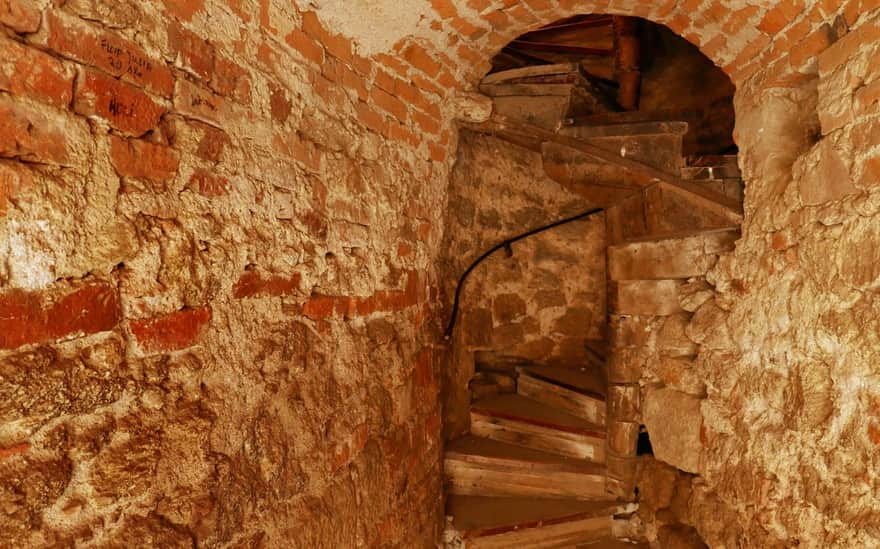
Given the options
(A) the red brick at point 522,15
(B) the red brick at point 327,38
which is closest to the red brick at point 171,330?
(B) the red brick at point 327,38

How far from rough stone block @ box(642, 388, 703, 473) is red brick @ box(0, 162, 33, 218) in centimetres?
211

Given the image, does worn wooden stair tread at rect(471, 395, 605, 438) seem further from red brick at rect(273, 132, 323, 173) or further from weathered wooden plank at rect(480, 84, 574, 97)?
red brick at rect(273, 132, 323, 173)

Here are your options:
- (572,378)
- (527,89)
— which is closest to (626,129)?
(527,89)

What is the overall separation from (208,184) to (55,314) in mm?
395

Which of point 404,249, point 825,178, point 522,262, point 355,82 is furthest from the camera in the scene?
point 522,262

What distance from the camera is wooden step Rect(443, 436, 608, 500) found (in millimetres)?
2584

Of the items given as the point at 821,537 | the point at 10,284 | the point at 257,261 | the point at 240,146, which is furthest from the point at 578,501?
the point at 10,284

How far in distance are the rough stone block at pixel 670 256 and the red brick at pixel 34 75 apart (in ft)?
6.58

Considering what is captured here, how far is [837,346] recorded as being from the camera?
1.33 metres

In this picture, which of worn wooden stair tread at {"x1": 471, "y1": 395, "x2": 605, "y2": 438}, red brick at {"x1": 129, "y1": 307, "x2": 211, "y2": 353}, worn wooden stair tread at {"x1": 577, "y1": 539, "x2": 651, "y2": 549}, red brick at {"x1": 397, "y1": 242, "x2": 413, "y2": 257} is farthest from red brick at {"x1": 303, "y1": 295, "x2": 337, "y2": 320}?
worn wooden stair tread at {"x1": 577, "y1": 539, "x2": 651, "y2": 549}

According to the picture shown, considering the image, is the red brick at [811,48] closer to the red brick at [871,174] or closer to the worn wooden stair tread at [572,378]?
the red brick at [871,174]

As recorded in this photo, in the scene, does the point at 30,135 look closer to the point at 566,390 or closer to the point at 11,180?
the point at 11,180

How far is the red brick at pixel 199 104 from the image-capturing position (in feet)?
3.40

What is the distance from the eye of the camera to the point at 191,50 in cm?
105
